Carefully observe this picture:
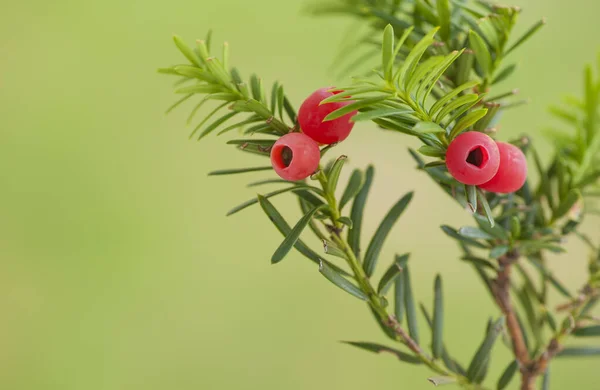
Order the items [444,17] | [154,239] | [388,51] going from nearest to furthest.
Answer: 1. [388,51]
2. [444,17]
3. [154,239]

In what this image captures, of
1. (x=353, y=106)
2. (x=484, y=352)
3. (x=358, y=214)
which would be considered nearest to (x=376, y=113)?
(x=353, y=106)

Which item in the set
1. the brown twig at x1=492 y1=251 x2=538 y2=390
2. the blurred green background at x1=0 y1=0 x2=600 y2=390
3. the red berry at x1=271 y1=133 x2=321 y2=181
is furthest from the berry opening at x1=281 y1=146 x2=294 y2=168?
the blurred green background at x1=0 y1=0 x2=600 y2=390

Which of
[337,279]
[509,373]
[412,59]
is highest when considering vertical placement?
[412,59]

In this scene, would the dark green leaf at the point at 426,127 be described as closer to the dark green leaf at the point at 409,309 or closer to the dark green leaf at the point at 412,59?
the dark green leaf at the point at 412,59

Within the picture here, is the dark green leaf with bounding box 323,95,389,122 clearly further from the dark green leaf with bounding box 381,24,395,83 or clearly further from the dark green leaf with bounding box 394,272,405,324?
the dark green leaf with bounding box 394,272,405,324

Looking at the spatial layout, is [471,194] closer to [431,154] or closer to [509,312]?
[431,154]

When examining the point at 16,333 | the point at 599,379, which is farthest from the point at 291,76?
the point at 599,379
